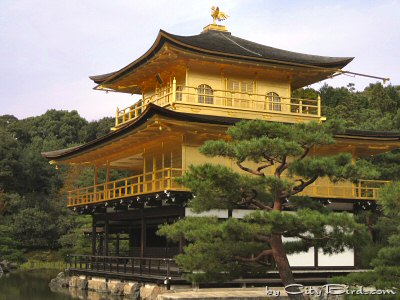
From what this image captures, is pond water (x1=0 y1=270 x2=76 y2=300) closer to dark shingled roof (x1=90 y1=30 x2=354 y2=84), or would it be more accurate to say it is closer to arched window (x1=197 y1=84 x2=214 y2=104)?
arched window (x1=197 y1=84 x2=214 y2=104)

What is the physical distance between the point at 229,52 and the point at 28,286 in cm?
1394

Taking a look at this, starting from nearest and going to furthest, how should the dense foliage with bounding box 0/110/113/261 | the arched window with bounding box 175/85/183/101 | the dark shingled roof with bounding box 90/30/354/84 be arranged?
the dark shingled roof with bounding box 90/30/354/84 < the arched window with bounding box 175/85/183/101 < the dense foliage with bounding box 0/110/113/261

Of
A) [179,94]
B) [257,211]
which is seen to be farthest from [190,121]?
[257,211]

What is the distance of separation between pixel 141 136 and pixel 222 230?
26.9 feet

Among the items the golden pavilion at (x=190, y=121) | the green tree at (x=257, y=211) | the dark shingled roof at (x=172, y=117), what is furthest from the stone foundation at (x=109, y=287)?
Result: the dark shingled roof at (x=172, y=117)

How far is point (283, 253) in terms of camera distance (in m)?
15.9

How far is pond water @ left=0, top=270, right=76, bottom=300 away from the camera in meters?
23.9

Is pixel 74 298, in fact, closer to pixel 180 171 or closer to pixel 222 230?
pixel 180 171

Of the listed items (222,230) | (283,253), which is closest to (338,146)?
(283,253)

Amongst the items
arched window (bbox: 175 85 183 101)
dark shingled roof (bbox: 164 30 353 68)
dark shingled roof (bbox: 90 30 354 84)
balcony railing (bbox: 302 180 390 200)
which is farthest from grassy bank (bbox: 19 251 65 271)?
balcony railing (bbox: 302 180 390 200)

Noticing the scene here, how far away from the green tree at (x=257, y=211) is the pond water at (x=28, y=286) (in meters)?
9.69

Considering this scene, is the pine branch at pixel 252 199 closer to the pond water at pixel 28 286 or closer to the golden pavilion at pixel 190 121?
the golden pavilion at pixel 190 121

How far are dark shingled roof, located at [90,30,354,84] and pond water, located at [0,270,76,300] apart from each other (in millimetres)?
8956

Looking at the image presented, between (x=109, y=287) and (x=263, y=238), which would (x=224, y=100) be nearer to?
(x=109, y=287)
